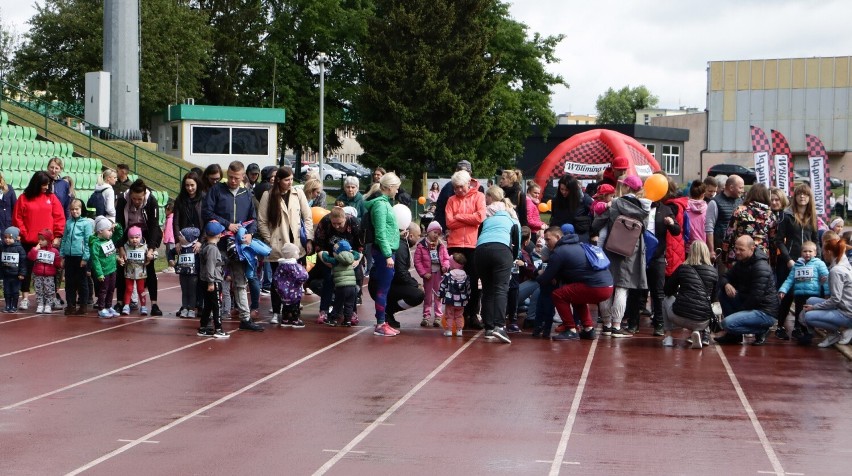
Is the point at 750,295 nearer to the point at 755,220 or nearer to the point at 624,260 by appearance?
the point at 755,220

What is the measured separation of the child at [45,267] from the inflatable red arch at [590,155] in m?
14.4

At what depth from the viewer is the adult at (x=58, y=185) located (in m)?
15.6

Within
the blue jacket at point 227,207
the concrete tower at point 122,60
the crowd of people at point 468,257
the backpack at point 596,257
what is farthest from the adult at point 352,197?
the concrete tower at point 122,60

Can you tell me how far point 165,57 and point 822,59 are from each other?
165ft

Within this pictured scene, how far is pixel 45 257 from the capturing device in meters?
14.6

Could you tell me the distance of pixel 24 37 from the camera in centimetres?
6194

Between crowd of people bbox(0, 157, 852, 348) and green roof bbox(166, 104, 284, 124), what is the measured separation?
126 feet

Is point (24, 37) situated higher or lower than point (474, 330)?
higher

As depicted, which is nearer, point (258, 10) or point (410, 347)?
point (410, 347)

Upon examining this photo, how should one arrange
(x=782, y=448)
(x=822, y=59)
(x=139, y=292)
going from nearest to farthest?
(x=782, y=448), (x=139, y=292), (x=822, y=59)

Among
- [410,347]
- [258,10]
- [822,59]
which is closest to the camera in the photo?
[410,347]

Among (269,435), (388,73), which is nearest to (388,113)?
(388,73)

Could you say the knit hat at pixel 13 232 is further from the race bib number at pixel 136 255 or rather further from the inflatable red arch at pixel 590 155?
the inflatable red arch at pixel 590 155

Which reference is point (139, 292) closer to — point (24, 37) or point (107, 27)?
point (107, 27)
